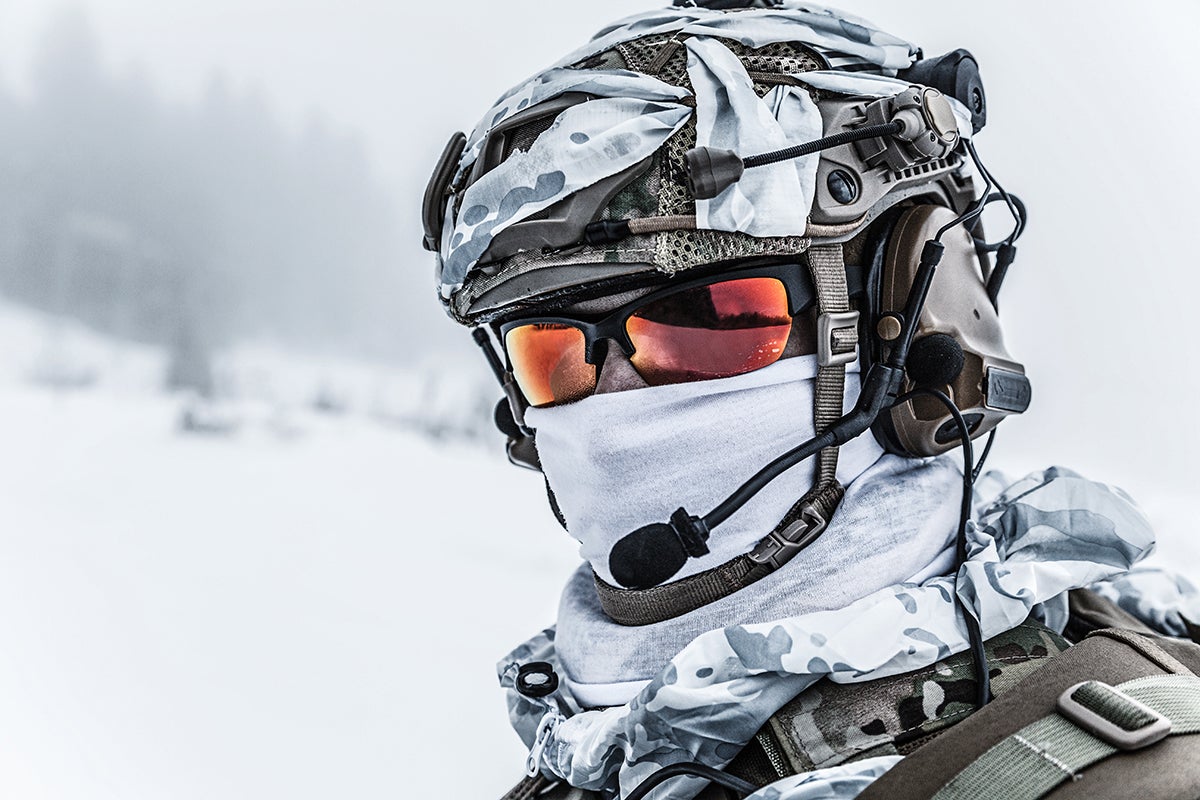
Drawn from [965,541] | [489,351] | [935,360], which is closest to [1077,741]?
[965,541]

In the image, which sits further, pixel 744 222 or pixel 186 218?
pixel 186 218

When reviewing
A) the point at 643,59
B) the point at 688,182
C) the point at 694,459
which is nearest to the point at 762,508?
the point at 694,459

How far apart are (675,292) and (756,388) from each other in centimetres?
13

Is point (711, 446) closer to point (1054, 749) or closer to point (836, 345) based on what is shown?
point (836, 345)

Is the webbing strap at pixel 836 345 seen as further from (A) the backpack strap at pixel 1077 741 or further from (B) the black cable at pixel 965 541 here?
(A) the backpack strap at pixel 1077 741

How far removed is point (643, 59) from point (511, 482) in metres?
1.38

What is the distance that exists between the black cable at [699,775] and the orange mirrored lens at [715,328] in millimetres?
370

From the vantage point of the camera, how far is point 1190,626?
1.10m

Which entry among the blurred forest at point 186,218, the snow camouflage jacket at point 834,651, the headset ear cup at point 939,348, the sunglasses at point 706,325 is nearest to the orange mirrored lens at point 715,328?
the sunglasses at point 706,325

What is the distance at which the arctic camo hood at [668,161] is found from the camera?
95 centimetres

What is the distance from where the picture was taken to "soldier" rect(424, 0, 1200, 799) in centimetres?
88

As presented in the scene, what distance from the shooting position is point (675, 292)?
0.97 meters

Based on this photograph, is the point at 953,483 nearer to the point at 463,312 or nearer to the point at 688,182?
the point at 688,182

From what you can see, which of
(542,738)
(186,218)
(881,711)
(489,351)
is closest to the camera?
(881,711)
